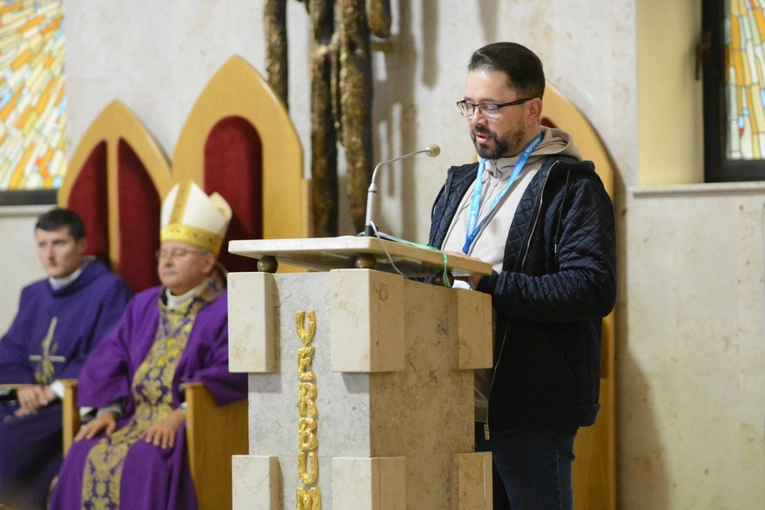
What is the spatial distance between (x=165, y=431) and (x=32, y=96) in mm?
3001

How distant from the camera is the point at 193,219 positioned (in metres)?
4.52

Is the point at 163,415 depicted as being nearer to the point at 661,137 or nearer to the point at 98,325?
→ the point at 98,325

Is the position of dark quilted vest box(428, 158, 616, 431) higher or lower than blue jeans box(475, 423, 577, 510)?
higher

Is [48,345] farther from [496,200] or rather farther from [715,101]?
[715,101]

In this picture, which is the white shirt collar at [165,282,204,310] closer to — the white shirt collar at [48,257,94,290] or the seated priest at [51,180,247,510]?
the seated priest at [51,180,247,510]

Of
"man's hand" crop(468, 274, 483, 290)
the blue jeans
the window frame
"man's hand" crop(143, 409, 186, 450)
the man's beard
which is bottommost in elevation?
"man's hand" crop(143, 409, 186, 450)

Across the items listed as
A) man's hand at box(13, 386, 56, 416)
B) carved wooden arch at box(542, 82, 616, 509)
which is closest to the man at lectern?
carved wooden arch at box(542, 82, 616, 509)

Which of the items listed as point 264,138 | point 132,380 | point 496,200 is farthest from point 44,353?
point 496,200

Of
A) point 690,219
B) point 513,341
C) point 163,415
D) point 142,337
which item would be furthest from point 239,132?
point 513,341

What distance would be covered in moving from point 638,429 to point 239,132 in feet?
7.08

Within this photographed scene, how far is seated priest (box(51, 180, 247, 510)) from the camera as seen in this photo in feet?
13.6

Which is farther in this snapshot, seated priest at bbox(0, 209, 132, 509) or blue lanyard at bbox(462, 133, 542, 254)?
seated priest at bbox(0, 209, 132, 509)

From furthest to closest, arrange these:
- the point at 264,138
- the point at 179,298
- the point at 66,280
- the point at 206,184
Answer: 1. the point at 66,280
2. the point at 206,184
3. the point at 264,138
4. the point at 179,298

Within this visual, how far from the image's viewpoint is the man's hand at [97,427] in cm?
430
